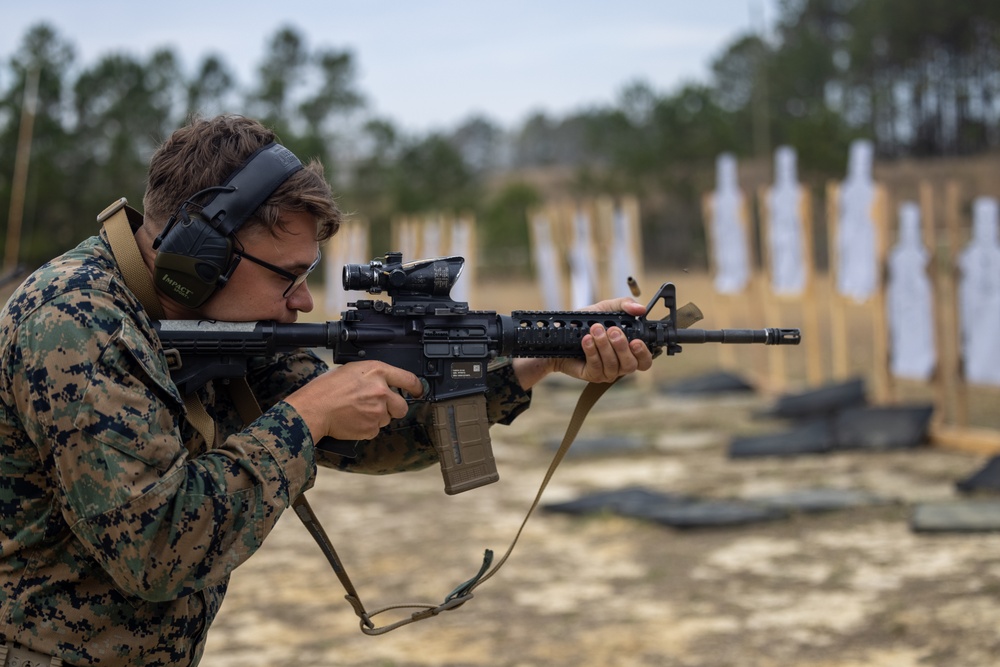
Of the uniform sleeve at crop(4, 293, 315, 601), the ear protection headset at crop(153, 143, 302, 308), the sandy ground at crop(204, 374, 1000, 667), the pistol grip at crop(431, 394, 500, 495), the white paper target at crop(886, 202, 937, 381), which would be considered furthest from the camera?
the white paper target at crop(886, 202, 937, 381)

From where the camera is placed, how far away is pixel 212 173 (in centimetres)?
210

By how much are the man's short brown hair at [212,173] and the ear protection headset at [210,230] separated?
0.02 metres

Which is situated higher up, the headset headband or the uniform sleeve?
the headset headband

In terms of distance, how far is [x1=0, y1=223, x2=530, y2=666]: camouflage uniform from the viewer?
70.8 inches

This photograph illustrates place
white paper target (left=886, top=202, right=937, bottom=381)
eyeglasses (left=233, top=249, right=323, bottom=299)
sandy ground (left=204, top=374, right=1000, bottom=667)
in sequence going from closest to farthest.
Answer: eyeglasses (left=233, top=249, right=323, bottom=299) < sandy ground (left=204, top=374, right=1000, bottom=667) < white paper target (left=886, top=202, right=937, bottom=381)

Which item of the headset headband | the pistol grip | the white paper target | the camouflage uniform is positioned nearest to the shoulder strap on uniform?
the camouflage uniform

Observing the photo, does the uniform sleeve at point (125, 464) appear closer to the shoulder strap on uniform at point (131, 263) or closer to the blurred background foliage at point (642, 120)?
the shoulder strap on uniform at point (131, 263)

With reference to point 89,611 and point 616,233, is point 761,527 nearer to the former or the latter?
point 89,611

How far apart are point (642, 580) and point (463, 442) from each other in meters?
2.92

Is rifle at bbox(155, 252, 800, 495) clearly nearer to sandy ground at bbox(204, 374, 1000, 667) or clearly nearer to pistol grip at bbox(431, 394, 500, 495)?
pistol grip at bbox(431, 394, 500, 495)

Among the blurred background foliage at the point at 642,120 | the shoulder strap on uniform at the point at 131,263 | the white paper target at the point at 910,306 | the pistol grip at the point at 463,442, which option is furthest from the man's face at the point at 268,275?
the blurred background foliage at the point at 642,120

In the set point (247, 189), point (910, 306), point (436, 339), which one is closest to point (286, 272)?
point (247, 189)

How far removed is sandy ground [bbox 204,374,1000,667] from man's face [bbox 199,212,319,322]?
96.5 inches

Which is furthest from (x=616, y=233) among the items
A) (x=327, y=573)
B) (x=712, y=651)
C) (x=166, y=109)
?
(x=166, y=109)
